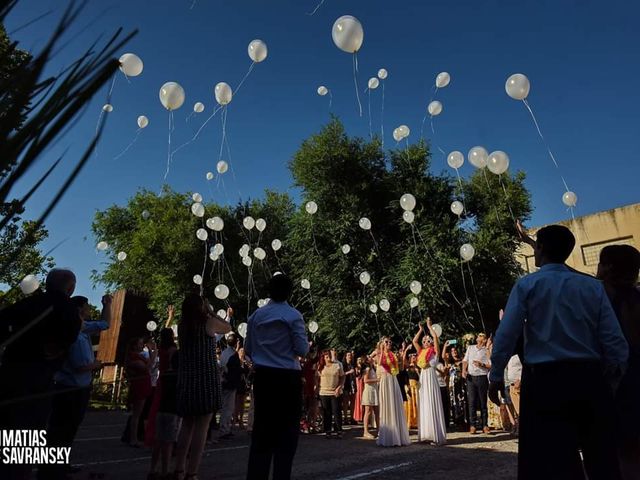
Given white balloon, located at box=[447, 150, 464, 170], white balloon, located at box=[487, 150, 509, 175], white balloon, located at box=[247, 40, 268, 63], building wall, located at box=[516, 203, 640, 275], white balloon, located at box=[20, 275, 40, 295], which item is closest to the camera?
white balloon, located at box=[20, 275, 40, 295]

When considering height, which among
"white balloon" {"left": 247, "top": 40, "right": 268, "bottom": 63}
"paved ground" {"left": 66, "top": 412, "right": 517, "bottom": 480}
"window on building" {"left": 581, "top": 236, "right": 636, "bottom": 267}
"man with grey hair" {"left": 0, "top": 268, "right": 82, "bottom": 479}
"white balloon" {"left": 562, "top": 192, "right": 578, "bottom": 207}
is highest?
"window on building" {"left": 581, "top": 236, "right": 636, "bottom": 267}

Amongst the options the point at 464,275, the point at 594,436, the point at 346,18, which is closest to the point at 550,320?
the point at 594,436

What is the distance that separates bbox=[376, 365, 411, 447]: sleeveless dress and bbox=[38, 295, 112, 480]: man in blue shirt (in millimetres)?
5497

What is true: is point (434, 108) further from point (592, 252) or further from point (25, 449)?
point (592, 252)

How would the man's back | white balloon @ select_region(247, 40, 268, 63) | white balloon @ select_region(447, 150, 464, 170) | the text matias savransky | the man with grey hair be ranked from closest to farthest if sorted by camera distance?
1. the text matias savransky
2. the man with grey hair
3. the man's back
4. white balloon @ select_region(247, 40, 268, 63)
5. white balloon @ select_region(447, 150, 464, 170)

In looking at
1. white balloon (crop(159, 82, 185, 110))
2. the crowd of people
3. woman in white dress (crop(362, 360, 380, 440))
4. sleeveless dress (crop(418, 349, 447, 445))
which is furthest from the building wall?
the crowd of people

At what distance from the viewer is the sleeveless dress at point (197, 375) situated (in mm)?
4395

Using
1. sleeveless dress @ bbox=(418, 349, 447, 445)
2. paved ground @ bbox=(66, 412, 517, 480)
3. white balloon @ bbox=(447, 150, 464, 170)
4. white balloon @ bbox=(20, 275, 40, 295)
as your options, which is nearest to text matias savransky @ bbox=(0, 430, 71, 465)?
white balloon @ bbox=(20, 275, 40, 295)

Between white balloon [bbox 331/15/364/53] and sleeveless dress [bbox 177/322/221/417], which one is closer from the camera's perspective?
sleeveless dress [bbox 177/322/221/417]

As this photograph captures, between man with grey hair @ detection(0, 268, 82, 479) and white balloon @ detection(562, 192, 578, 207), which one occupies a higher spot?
white balloon @ detection(562, 192, 578, 207)

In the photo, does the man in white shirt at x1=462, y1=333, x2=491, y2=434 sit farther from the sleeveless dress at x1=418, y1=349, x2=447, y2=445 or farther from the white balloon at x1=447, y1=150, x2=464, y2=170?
the white balloon at x1=447, y1=150, x2=464, y2=170

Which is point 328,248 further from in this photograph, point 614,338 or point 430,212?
point 614,338

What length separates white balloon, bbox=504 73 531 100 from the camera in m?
8.35

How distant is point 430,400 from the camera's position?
8852mm
